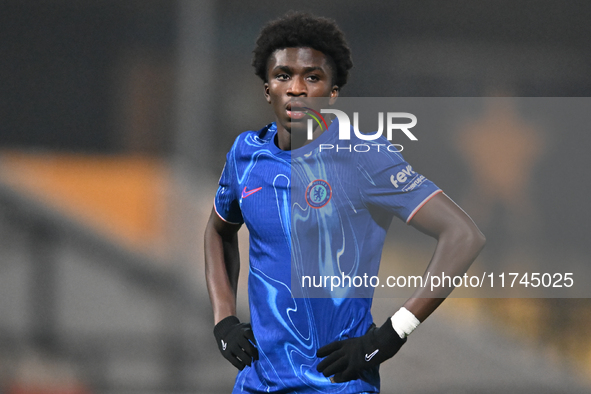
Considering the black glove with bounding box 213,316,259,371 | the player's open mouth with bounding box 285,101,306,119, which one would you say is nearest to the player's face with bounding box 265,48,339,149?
the player's open mouth with bounding box 285,101,306,119

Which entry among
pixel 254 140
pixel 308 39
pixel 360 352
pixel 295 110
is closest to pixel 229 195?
pixel 254 140

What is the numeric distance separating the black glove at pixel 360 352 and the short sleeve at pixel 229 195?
0.51m

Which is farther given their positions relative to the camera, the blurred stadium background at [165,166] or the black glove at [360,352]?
the blurred stadium background at [165,166]

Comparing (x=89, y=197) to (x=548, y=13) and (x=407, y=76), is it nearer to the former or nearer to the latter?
(x=407, y=76)

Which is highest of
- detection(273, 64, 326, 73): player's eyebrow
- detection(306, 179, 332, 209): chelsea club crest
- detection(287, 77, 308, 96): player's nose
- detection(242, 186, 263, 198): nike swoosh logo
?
detection(273, 64, 326, 73): player's eyebrow

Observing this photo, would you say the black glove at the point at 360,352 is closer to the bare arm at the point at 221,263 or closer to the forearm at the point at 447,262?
the forearm at the point at 447,262

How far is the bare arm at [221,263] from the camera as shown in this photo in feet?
5.91

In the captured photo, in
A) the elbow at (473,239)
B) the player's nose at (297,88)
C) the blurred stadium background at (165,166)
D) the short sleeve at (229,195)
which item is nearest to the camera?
the elbow at (473,239)

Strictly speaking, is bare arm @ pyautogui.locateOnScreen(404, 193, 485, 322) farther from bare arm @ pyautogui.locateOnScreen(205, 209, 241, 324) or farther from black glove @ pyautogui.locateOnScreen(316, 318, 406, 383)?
bare arm @ pyautogui.locateOnScreen(205, 209, 241, 324)

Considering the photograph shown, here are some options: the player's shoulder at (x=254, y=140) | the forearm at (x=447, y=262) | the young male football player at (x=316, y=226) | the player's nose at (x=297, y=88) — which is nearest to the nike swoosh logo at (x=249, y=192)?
the young male football player at (x=316, y=226)

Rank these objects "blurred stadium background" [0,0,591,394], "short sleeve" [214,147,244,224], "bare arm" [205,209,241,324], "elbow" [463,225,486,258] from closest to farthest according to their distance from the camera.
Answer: "elbow" [463,225,486,258]
"short sleeve" [214,147,244,224]
"bare arm" [205,209,241,324]
"blurred stadium background" [0,0,591,394]

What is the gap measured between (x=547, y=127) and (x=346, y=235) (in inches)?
52.8

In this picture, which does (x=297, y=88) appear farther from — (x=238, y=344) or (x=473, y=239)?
(x=238, y=344)

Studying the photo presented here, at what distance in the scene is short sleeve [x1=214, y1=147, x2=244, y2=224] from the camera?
167 cm
